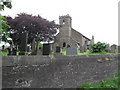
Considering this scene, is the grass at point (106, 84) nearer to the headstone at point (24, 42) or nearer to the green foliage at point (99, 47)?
the headstone at point (24, 42)

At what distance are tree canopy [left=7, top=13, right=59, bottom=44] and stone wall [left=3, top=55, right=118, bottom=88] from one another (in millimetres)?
18500

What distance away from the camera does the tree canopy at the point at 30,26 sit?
23406mm

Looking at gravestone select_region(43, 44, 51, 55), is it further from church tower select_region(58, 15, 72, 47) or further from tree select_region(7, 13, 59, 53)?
church tower select_region(58, 15, 72, 47)

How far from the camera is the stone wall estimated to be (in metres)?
3.12

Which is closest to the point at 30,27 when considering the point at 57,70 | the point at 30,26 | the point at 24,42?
the point at 30,26

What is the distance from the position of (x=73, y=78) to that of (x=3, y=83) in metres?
2.39

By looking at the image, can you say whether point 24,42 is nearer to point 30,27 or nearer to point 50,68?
point 50,68

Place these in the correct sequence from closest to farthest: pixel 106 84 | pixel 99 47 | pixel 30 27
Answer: pixel 106 84, pixel 99 47, pixel 30 27

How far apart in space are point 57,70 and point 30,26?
70.1ft

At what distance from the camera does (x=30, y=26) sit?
79.2ft

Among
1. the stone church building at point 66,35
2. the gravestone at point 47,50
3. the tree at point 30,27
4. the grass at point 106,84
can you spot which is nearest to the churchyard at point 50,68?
the gravestone at point 47,50

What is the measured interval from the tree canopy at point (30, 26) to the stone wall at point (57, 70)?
18500 mm

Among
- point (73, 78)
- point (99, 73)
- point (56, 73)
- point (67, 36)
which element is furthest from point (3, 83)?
point (67, 36)

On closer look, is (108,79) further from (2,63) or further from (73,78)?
(2,63)
